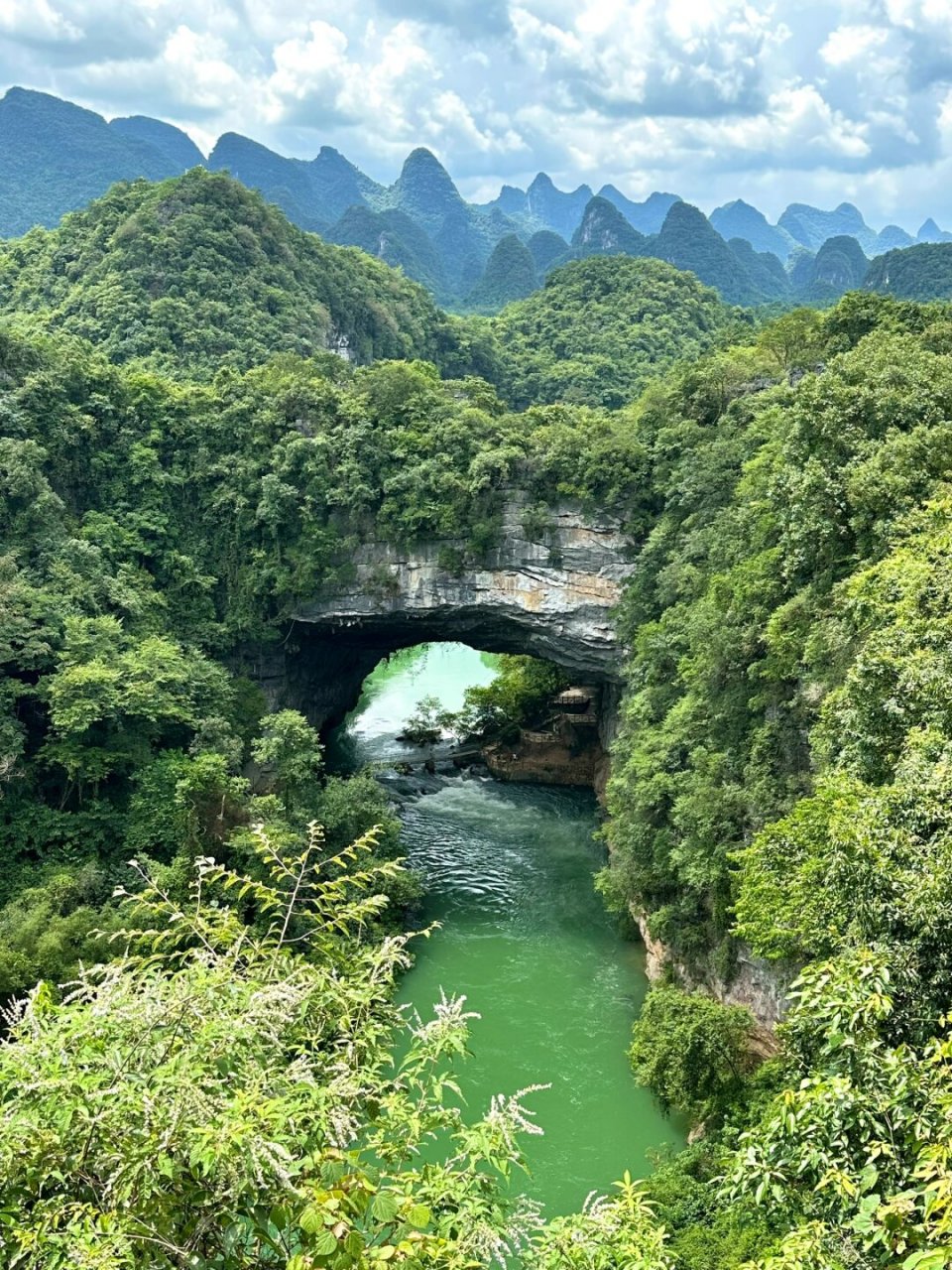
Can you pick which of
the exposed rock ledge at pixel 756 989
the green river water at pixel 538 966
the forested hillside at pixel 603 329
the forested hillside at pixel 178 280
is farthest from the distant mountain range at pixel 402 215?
the exposed rock ledge at pixel 756 989

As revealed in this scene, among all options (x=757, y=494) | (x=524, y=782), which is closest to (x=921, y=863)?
(x=757, y=494)

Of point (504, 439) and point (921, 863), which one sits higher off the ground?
point (504, 439)

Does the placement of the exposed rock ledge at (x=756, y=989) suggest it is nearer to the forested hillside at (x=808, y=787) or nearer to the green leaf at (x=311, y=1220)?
the forested hillside at (x=808, y=787)

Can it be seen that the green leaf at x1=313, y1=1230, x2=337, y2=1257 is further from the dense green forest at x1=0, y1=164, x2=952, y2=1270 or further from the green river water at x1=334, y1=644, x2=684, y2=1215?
the green river water at x1=334, y1=644, x2=684, y2=1215

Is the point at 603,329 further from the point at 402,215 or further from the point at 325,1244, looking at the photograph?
the point at 402,215

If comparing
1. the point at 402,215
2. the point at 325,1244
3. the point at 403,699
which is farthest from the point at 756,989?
the point at 402,215

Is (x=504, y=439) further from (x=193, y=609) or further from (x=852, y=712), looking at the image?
(x=852, y=712)

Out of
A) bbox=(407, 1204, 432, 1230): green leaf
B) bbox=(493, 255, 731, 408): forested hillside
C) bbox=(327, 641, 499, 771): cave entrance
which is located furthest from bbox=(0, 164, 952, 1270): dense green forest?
bbox=(493, 255, 731, 408): forested hillside
